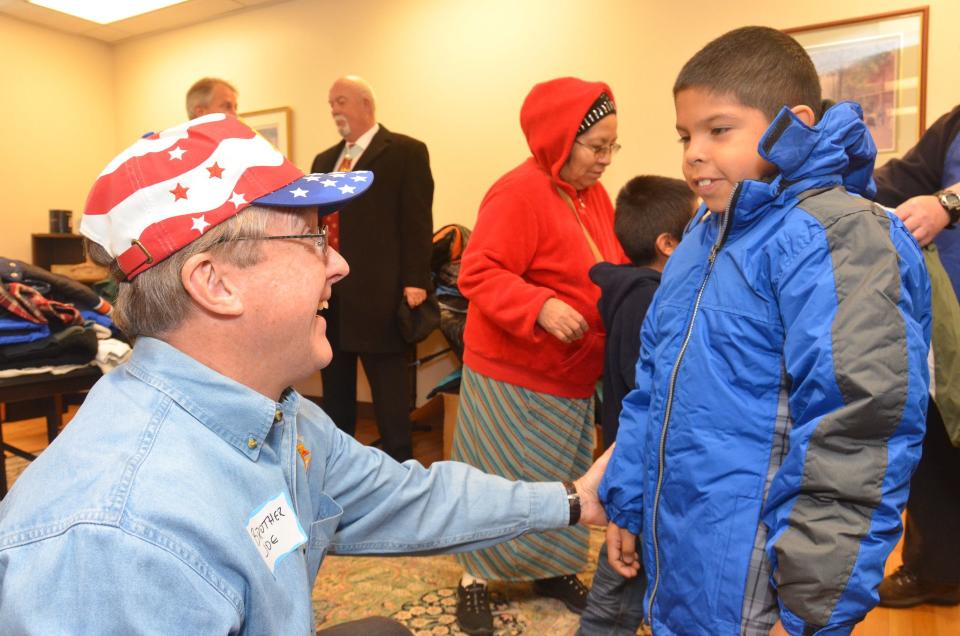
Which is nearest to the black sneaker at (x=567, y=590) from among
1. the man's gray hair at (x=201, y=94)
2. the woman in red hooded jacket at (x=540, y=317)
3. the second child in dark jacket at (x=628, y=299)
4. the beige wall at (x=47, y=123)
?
the woman in red hooded jacket at (x=540, y=317)

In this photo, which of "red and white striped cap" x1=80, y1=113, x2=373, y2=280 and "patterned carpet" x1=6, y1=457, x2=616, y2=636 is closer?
"red and white striped cap" x1=80, y1=113, x2=373, y2=280

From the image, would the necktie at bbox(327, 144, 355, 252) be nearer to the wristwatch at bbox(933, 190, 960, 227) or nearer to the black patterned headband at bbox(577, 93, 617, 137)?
the black patterned headband at bbox(577, 93, 617, 137)

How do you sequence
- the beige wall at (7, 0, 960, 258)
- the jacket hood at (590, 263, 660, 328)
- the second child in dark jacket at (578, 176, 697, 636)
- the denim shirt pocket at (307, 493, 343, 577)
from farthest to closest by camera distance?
the beige wall at (7, 0, 960, 258)
the jacket hood at (590, 263, 660, 328)
the second child in dark jacket at (578, 176, 697, 636)
the denim shirt pocket at (307, 493, 343, 577)

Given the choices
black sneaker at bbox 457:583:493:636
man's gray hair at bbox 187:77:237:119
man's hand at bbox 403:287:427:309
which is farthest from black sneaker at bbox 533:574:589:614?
man's gray hair at bbox 187:77:237:119

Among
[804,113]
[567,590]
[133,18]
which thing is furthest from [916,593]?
[133,18]

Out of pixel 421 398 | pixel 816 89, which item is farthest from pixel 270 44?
pixel 816 89

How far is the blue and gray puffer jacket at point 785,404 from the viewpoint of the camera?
2.87 ft

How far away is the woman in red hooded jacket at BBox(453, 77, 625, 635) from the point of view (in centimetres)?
185

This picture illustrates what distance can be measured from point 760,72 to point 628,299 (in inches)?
25.1

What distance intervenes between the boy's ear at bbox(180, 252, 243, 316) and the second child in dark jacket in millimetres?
1042

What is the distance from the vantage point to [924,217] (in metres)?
1.51

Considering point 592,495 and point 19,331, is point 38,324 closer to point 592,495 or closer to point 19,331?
point 19,331

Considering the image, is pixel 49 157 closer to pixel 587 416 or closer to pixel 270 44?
pixel 270 44

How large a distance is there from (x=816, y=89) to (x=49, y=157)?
21.6 ft
